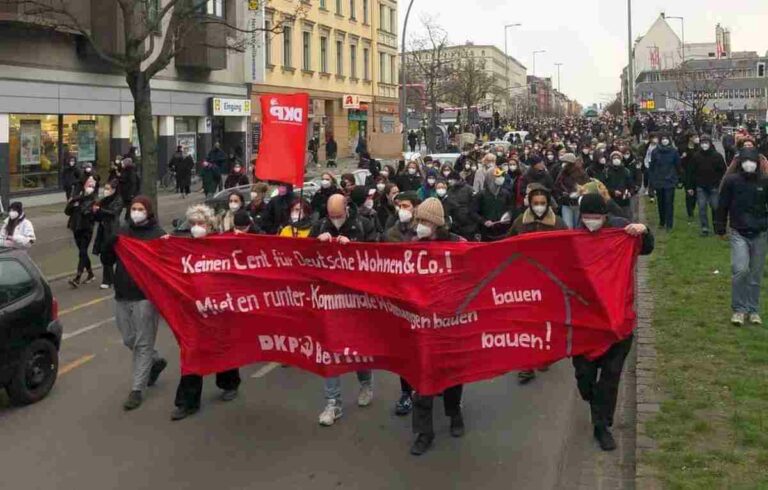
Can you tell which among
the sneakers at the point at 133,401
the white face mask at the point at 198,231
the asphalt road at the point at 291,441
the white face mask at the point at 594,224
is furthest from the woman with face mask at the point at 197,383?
the white face mask at the point at 594,224

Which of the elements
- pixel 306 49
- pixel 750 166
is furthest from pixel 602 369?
pixel 306 49

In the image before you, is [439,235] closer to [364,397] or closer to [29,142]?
[364,397]

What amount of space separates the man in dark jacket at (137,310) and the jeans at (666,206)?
11.7 m

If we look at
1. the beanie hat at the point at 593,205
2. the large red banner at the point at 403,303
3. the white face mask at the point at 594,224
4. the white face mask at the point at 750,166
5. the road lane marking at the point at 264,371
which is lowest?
the road lane marking at the point at 264,371

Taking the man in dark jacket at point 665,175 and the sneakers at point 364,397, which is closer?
the sneakers at point 364,397

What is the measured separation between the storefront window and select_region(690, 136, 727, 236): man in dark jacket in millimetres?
19284

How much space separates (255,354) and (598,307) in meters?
2.70

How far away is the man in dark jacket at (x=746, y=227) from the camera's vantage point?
30.1ft

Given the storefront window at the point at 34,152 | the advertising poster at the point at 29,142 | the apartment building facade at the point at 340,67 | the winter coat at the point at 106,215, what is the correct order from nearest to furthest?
the winter coat at the point at 106,215 < the storefront window at the point at 34,152 < the advertising poster at the point at 29,142 < the apartment building facade at the point at 340,67

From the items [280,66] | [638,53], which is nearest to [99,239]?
[280,66]

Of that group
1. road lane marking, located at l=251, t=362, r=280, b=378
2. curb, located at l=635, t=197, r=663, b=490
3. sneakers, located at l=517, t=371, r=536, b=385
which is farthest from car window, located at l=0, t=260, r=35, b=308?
curb, located at l=635, t=197, r=663, b=490

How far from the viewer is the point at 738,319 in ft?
30.6

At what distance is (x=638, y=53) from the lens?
140375mm

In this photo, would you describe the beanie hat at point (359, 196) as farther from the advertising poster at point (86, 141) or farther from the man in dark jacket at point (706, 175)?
the advertising poster at point (86, 141)
